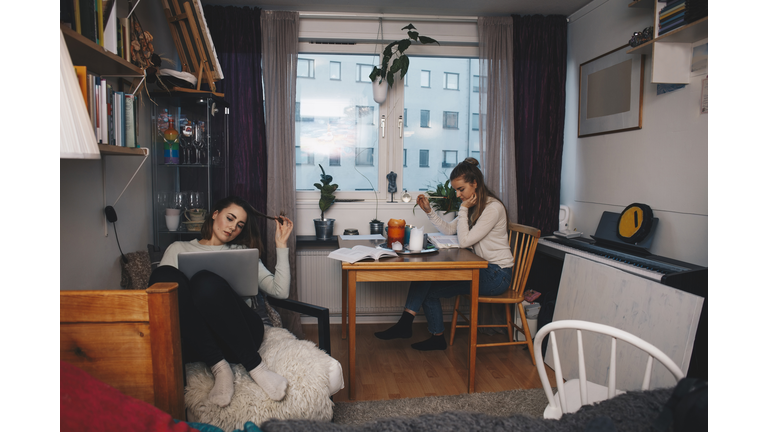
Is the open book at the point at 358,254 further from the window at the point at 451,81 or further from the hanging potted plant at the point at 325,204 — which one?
the window at the point at 451,81

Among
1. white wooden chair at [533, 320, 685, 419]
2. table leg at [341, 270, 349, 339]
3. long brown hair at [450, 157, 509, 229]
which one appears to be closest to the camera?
white wooden chair at [533, 320, 685, 419]

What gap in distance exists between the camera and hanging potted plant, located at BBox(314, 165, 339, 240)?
3.09m

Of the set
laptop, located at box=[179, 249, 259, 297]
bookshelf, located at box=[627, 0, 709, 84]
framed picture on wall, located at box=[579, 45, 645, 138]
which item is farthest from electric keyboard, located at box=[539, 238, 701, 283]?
laptop, located at box=[179, 249, 259, 297]

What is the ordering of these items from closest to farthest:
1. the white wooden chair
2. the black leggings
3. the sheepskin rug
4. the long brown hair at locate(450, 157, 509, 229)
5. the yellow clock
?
the white wooden chair, the sheepskin rug, the black leggings, the yellow clock, the long brown hair at locate(450, 157, 509, 229)

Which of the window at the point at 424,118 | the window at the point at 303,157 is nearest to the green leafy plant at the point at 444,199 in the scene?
the window at the point at 424,118

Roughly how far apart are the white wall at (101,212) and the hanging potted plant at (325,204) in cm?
110

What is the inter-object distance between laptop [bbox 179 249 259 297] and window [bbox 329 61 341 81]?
6.35ft

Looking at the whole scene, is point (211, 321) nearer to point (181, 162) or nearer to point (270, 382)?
point (270, 382)

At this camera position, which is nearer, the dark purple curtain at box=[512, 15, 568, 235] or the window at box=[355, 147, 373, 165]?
the dark purple curtain at box=[512, 15, 568, 235]

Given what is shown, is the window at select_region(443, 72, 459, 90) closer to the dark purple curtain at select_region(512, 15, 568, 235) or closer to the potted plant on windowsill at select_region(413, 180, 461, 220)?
the dark purple curtain at select_region(512, 15, 568, 235)

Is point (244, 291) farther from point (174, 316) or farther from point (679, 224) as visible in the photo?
point (679, 224)

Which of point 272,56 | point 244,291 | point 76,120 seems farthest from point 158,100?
point 76,120

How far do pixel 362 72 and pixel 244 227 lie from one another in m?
1.72
